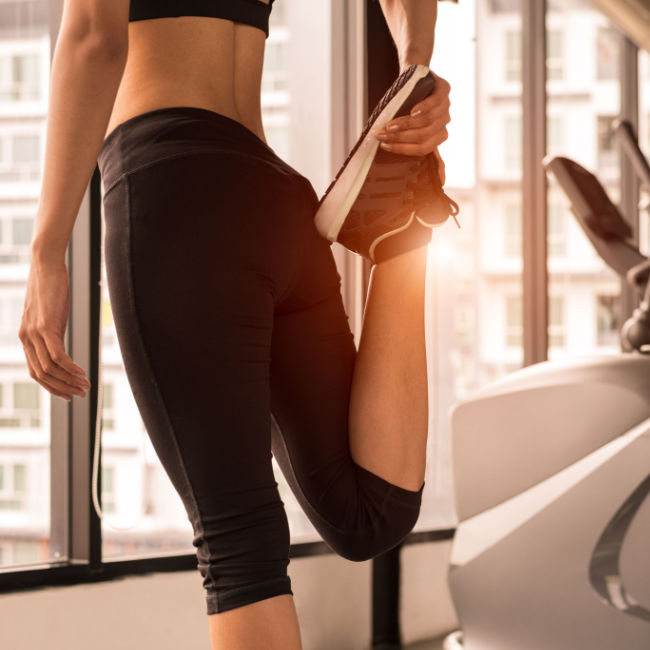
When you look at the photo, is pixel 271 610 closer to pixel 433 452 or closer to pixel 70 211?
pixel 70 211

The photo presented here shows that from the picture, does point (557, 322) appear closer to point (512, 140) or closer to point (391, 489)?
point (512, 140)

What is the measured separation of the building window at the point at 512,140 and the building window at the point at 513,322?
1.76 ft

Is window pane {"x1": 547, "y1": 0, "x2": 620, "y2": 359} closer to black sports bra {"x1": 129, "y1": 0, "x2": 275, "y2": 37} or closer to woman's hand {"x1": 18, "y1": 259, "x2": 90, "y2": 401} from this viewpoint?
black sports bra {"x1": 129, "y1": 0, "x2": 275, "y2": 37}

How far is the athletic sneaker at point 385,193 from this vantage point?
3.00 ft

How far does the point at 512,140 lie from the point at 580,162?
1.37 ft

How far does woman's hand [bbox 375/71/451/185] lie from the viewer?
909 millimetres

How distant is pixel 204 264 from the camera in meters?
0.80

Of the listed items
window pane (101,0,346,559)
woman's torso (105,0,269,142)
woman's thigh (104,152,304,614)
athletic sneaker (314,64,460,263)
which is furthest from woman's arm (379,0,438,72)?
window pane (101,0,346,559)

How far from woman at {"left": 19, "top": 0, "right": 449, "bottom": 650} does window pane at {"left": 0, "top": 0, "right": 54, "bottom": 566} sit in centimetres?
118

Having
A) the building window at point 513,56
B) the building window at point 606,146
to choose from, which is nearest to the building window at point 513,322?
the building window at point 513,56

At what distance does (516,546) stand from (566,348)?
2176 millimetres

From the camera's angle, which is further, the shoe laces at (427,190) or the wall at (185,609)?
the wall at (185,609)

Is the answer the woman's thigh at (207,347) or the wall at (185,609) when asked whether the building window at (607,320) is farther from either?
the woman's thigh at (207,347)

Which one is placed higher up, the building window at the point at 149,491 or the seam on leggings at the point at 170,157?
the seam on leggings at the point at 170,157
